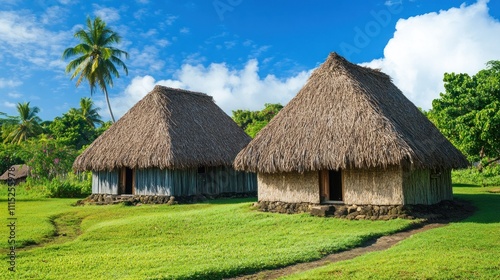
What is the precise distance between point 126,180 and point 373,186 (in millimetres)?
12496

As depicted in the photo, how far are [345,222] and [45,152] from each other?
2217cm

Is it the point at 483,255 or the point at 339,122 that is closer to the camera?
the point at 483,255

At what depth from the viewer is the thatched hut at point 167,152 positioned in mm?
19094

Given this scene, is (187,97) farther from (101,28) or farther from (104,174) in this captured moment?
(101,28)

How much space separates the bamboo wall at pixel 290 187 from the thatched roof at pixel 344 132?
2.86ft

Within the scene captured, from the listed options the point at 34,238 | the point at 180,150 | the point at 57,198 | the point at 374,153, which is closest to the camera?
the point at 34,238

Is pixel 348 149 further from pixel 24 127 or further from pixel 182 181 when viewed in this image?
pixel 24 127

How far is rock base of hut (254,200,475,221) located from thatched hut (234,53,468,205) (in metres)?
0.19

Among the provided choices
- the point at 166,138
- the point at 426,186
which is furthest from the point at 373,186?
the point at 166,138

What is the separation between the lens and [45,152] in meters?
28.0

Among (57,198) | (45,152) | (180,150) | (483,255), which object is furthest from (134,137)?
(483,255)

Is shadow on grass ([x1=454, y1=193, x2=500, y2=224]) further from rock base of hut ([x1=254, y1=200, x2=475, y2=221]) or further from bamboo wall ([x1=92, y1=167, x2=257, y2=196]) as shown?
bamboo wall ([x1=92, y1=167, x2=257, y2=196])

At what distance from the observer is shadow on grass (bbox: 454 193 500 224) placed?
12.2 m

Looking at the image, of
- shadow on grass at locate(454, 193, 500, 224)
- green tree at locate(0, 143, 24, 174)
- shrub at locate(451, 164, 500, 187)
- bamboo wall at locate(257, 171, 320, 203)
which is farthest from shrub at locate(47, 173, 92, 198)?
shrub at locate(451, 164, 500, 187)
